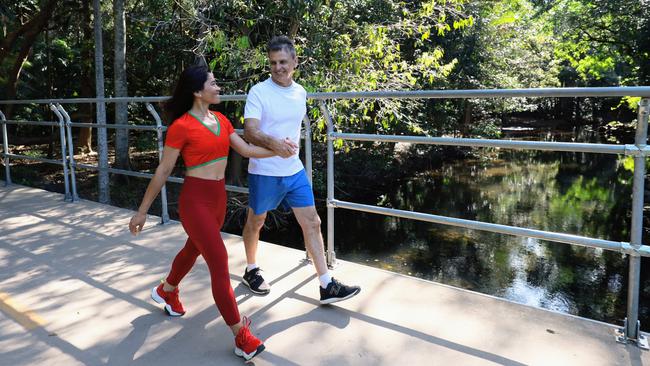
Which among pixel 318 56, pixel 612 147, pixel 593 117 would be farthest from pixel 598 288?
pixel 593 117

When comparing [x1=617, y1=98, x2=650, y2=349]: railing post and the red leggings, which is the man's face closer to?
the red leggings

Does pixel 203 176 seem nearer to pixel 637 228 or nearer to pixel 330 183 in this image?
pixel 330 183

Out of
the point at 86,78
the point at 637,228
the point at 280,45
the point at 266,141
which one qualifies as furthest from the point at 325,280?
the point at 86,78

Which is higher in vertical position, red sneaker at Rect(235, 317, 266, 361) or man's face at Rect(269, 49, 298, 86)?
man's face at Rect(269, 49, 298, 86)

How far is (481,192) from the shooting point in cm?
1805

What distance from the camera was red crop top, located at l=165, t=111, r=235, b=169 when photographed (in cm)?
278

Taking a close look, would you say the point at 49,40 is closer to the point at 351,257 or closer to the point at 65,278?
the point at 351,257

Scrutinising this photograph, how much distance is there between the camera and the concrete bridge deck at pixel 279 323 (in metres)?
2.76

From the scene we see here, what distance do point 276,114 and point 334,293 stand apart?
1162 millimetres

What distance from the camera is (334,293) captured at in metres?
3.34

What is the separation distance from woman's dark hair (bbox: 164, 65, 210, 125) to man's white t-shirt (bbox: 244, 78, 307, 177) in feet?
1.07

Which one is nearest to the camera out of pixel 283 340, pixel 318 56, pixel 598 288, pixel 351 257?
pixel 283 340

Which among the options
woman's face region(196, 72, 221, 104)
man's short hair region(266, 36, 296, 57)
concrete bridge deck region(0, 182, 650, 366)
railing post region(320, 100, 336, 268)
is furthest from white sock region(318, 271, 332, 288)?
man's short hair region(266, 36, 296, 57)

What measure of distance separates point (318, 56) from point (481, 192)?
969 cm
